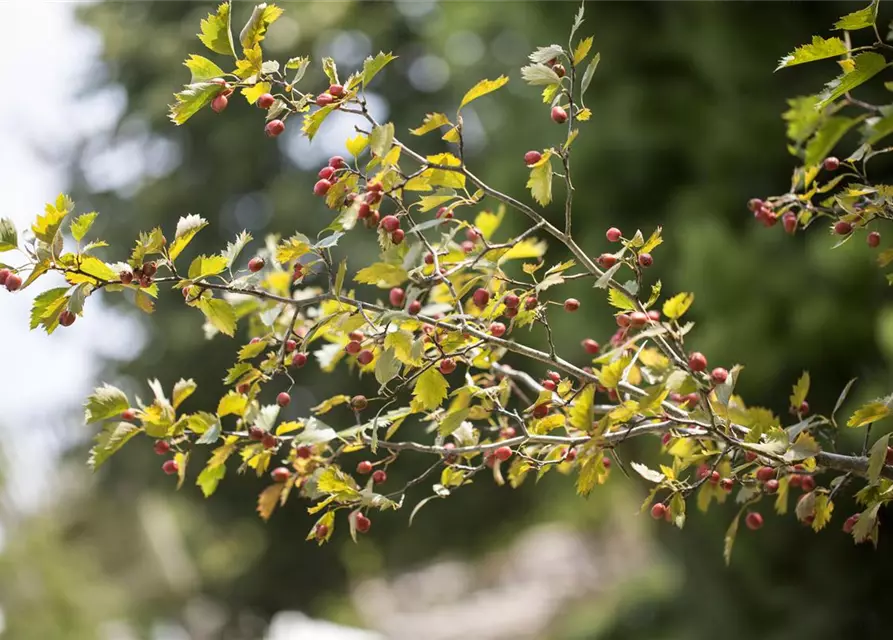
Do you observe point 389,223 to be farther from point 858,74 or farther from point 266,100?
point 858,74

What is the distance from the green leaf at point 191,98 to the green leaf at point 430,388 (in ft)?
1.56

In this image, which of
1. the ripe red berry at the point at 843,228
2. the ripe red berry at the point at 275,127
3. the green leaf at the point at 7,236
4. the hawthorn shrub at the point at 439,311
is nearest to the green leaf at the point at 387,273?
the hawthorn shrub at the point at 439,311

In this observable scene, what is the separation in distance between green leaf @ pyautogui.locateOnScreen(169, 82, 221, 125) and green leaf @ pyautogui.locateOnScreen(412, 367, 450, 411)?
48 cm

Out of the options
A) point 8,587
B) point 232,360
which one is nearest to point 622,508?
point 232,360

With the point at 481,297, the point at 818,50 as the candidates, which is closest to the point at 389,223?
the point at 481,297

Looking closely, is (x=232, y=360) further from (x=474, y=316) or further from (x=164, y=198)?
(x=474, y=316)

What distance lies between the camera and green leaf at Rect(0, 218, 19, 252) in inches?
48.8

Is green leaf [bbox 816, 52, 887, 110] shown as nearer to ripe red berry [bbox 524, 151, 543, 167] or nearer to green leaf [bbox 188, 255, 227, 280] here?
ripe red berry [bbox 524, 151, 543, 167]

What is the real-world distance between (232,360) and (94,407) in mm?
6161

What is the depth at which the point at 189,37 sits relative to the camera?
7.93 meters

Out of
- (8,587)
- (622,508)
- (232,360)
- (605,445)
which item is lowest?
(622,508)

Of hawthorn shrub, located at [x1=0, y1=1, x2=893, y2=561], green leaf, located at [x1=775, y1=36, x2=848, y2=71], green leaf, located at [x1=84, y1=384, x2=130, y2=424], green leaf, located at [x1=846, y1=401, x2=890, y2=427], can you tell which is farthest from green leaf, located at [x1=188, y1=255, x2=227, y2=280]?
green leaf, located at [x1=846, y1=401, x2=890, y2=427]

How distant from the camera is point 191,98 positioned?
1.29 meters

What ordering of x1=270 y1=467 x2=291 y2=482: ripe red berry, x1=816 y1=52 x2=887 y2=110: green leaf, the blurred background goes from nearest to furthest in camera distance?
x1=816 y1=52 x2=887 y2=110: green leaf → x1=270 y1=467 x2=291 y2=482: ripe red berry → the blurred background
